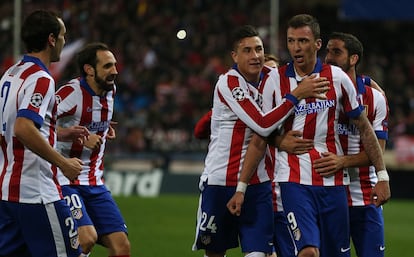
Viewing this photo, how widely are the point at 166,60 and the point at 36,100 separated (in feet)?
61.6

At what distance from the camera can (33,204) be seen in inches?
269

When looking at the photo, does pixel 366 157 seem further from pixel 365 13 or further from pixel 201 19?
pixel 201 19

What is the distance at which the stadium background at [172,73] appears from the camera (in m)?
21.9

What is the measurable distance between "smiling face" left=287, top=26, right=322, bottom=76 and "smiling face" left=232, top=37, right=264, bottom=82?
697 mm

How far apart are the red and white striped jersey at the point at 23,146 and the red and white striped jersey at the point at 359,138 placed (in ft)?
8.02

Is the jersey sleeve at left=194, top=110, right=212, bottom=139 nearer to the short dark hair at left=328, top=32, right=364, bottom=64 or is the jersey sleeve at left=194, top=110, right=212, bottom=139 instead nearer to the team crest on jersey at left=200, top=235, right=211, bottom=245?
the team crest on jersey at left=200, top=235, right=211, bottom=245

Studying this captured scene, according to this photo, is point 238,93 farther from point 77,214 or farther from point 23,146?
point 23,146

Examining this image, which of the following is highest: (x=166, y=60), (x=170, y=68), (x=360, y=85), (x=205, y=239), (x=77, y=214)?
(x=360, y=85)

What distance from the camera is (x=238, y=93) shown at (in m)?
8.38

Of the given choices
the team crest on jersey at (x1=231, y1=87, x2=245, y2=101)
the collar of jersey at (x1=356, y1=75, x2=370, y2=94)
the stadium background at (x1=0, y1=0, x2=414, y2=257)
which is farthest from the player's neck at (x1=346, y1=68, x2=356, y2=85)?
the stadium background at (x1=0, y1=0, x2=414, y2=257)

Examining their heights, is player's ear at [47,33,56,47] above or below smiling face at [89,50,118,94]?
above

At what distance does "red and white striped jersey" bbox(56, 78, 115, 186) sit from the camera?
29.4 ft

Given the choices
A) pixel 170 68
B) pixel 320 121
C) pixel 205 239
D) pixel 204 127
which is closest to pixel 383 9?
pixel 170 68

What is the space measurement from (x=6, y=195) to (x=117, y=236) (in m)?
2.15
